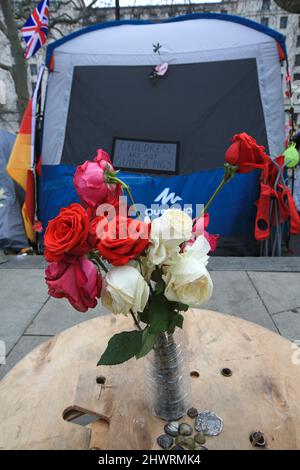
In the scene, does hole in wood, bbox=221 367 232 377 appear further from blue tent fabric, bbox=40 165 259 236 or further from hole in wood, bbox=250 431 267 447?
blue tent fabric, bbox=40 165 259 236

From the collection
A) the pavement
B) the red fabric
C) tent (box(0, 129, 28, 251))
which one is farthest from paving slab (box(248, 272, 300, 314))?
tent (box(0, 129, 28, 251))

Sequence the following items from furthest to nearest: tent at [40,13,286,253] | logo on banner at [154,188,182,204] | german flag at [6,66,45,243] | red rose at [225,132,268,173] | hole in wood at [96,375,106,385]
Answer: german flag at [6,66,45,243], logo on banner at [154,188,182,204], tent at [40,13,286,253], hole in wood at [96,375,106,385], red rose at [225,132,268,173]

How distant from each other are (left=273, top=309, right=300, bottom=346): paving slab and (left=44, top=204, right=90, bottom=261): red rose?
2212mm

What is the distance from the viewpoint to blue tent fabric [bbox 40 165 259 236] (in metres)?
3.70

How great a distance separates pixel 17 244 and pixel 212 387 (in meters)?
3.73

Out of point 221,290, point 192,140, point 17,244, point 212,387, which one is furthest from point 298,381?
point 17,244

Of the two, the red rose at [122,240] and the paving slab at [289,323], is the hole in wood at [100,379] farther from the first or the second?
the paving slab at [289,323]

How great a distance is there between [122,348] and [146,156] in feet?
10.7

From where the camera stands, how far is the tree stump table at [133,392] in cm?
98

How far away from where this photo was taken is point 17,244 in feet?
14.2

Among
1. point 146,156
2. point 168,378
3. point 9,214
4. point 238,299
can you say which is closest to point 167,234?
point 168,378
